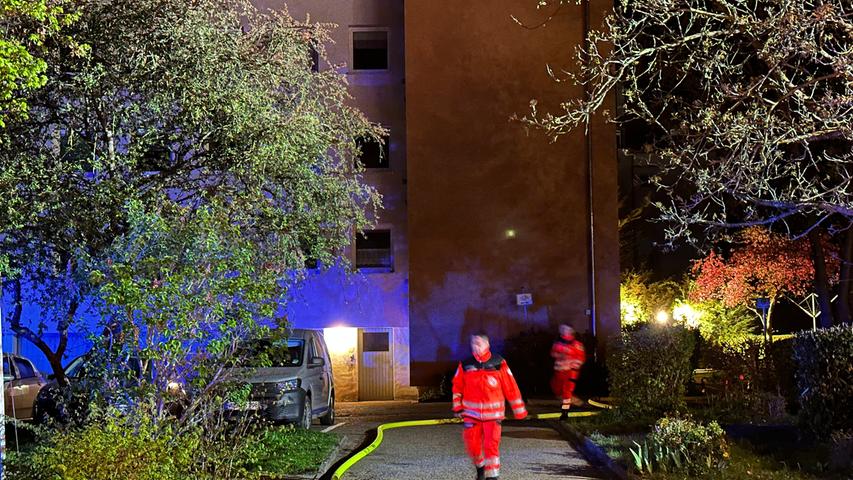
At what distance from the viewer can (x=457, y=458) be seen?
43.0 feet

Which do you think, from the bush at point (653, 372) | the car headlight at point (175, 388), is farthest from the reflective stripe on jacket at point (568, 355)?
the car headlight at point (175, 388)

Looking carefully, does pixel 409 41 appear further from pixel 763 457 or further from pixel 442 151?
pixel 763 457

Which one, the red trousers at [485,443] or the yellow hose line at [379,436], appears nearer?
the red trousers at [485,443]

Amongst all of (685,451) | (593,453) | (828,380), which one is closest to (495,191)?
(593,453)

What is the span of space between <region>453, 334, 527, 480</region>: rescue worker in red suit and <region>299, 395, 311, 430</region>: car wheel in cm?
633

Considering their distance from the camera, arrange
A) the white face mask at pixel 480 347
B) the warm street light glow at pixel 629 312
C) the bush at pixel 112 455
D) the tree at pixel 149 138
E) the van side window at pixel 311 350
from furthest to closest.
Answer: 1. the warm street light glow at pixel 629 312
2. the van side window at pixel 311 350
3. the tree at pixel 149 138
4. the white face mask at pixel 480 347
5. the bush at pixel 112 455

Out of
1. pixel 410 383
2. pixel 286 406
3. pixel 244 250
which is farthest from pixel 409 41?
pixel 244 250

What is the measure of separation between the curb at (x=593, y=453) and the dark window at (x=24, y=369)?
12486 millimetres

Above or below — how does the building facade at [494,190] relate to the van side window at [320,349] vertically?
above

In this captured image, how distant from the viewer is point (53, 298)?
43.9 ft

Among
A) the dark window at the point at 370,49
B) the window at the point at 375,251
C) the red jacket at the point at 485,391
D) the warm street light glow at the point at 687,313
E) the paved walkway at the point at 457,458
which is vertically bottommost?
the paved walkway at the point at 457,458

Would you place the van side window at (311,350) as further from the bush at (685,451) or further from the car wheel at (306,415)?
the bush at (685,451)

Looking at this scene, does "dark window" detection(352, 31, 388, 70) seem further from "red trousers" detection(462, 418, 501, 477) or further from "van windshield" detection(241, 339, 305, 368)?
"red trousers" detection(462, 418, 501, 477)

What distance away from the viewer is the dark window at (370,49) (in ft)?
93.8
